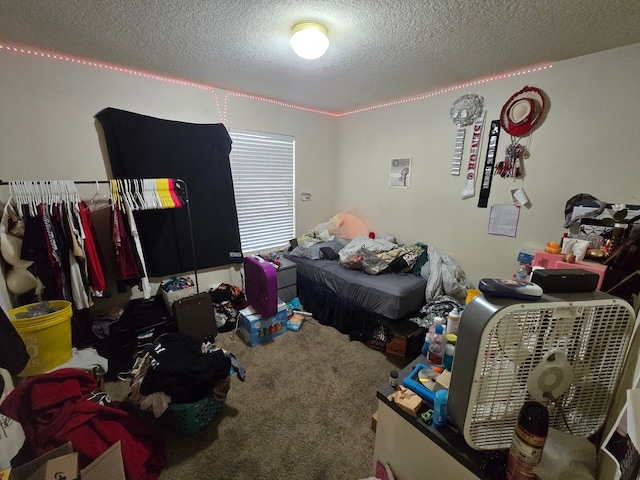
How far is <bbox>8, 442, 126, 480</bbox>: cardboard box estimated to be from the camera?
3.26 feet

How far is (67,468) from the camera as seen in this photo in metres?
1.02

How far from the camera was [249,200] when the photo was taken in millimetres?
3252

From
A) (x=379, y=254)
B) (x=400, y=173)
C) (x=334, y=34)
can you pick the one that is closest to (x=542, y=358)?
(x=334, y=34)

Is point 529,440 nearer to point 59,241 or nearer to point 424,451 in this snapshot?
point 424,451

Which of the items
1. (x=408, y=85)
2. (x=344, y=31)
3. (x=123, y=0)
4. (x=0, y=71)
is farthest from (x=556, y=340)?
(x=0, y=71)

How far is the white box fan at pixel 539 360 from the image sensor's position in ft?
2.29

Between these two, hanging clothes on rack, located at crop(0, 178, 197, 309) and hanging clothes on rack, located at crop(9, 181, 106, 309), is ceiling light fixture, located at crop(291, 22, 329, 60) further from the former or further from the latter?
hanging clothes on rack, located at crop(9, 181, 106, 309)

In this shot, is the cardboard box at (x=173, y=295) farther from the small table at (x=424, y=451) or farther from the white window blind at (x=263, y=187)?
the small table at (x=424, y=451)

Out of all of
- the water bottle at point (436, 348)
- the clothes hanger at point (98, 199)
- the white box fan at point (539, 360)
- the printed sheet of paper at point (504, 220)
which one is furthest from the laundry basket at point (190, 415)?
the printed sheet of paper at point (504, 220)

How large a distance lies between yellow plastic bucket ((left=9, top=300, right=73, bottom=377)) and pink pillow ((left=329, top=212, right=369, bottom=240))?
2834 mm

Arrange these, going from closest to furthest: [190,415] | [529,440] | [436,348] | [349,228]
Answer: [529,440], [436,348], [190,415], [349,228]

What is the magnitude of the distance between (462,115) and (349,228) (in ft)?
6.08

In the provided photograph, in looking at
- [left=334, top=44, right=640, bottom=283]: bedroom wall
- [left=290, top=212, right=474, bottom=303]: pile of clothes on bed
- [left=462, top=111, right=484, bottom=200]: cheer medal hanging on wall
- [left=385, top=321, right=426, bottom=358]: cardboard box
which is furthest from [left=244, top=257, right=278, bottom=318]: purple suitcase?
[left=462, top=111, right=484, bottom=200]: cheer medal hanging on wall

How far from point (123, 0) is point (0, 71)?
52.2 inches
